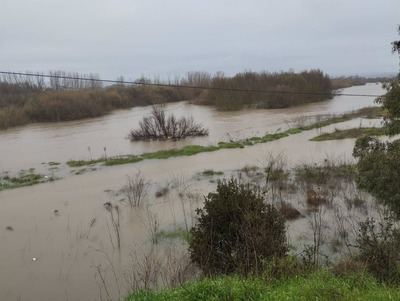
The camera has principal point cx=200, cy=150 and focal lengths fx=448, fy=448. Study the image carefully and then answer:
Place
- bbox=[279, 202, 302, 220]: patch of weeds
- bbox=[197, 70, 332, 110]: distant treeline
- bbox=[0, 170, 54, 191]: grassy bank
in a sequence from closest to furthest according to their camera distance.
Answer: bbox=[279, 202, 302, 220]: patch of weeds < bbox=[0, 170, 54, 191]: grassy bank < bbox=[197, 70, 332, 110]: distant treeline

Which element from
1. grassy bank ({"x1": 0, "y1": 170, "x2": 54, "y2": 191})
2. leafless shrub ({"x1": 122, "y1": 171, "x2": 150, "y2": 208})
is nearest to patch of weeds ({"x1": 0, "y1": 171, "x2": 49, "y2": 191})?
grassy bank ({"x1": 0, "y1": 170, "x2": 54, "y2": 191})

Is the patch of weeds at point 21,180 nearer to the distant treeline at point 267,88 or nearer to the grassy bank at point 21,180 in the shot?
the grassy bank at point 21,180

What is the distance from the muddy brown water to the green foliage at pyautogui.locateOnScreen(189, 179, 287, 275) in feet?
5.63

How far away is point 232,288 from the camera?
4.22 metres

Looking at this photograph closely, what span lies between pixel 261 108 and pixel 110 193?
3704cm

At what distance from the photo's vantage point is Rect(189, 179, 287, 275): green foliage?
6.31m

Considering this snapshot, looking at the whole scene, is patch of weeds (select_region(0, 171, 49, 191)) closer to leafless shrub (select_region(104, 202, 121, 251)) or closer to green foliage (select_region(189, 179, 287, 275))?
leafless shrub (select_region(104, 202, 121, 251))

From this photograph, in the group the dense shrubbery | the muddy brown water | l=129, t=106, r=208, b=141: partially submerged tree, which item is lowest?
the muddy brown water

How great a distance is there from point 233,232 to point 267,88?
162 ft

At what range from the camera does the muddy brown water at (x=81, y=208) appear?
27.0 ft

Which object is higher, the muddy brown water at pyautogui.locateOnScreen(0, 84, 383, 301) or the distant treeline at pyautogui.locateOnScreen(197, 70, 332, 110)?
the distant treeline at pyautogui.locateOnScreen(197, 70, 332, 110)

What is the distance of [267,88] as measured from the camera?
179 feet

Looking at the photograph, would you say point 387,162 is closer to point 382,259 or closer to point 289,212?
point 382,259

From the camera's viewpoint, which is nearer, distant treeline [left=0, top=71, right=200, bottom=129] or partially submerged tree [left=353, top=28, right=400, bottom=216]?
partially submerged tree [left=353, top=28, right=400, bottom=216]
